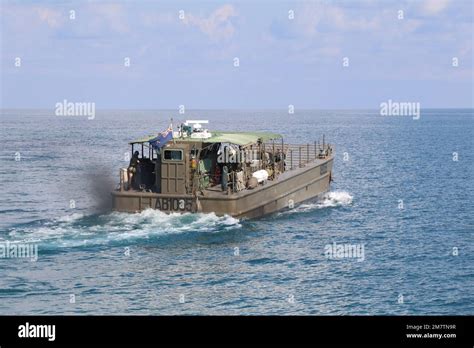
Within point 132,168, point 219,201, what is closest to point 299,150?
point 219,201

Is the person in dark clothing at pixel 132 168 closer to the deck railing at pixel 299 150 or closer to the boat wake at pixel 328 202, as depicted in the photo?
the deck railing at pixel 299 150

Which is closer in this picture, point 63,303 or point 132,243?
point 63,303

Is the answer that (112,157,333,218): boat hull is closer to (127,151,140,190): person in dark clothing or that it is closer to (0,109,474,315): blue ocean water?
(0,109,474,315): blue ocean water

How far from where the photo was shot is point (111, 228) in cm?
3947

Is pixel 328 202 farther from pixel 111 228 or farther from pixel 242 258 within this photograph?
pixel 111 228

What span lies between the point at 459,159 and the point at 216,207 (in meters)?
53.1

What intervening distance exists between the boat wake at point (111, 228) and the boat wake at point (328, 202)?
24.4 ft

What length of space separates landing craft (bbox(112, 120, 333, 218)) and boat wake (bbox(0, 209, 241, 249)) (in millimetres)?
678

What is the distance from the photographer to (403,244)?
39.1 m

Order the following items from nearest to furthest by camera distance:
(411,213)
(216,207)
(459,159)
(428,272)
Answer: (428,272)
(216,207)
(411,213)
(459,159)
